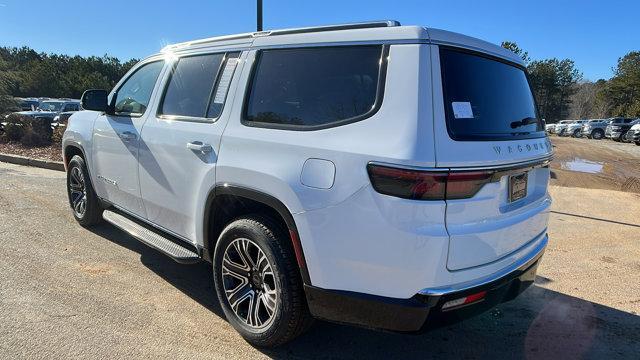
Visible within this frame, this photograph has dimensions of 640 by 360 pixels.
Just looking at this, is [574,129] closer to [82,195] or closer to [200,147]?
[82,195]

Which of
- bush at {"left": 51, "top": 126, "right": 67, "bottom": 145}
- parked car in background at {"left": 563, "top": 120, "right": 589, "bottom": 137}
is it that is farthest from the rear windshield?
parked car in background at {"left": 563, "top": 120, "right": 589, "bottom": 137}

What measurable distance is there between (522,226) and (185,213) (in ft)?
7.56

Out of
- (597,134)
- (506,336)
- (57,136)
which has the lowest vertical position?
(597,134)

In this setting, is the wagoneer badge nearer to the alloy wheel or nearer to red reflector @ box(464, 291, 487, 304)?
red reflector @ box(464, 291, 487, 304)

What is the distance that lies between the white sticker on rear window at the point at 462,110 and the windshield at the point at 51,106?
84.5 ft

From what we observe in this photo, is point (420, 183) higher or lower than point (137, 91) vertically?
lower

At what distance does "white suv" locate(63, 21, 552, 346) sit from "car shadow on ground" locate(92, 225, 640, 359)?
0.46 m

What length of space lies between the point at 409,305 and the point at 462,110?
1.04 metres

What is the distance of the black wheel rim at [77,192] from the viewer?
5.25 m

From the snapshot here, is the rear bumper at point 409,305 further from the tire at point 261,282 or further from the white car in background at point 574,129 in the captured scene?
the white car in background at point 574,129

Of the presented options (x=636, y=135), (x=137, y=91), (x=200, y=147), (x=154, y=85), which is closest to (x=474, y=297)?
(x=200, y=147)

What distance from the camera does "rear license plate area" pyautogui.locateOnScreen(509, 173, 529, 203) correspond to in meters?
2.67

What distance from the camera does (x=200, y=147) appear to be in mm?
3240

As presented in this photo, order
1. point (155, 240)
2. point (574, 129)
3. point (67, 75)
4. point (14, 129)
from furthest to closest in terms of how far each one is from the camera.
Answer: point (67, 75)
point (574, 129)
point (14, 129)
point (155, 240)
